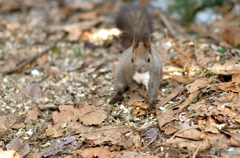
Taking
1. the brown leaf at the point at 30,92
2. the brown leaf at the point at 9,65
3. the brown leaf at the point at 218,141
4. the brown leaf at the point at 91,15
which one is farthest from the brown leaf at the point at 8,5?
the brown leaf at the point at 218,141

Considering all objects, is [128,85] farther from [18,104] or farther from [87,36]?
[87,36]

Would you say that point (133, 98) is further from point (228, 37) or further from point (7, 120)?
point (228, 37)

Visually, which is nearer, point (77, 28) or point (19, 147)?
point (19, 147)

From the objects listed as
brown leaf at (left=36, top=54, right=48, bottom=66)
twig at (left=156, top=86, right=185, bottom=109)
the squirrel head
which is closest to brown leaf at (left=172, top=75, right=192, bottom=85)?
twig at (left=156, top=86, right=185, bottom=109)

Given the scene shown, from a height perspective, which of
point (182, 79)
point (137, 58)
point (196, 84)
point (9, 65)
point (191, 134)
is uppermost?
point (9, 65)

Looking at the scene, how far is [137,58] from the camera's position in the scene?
330 centimetres

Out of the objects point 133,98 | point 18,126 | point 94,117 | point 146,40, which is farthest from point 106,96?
point 18,126

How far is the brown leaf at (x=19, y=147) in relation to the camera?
289 centimetres

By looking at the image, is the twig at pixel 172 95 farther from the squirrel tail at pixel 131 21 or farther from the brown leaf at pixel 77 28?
the brown leaf at pixel 77 28

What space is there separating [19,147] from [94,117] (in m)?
1.04

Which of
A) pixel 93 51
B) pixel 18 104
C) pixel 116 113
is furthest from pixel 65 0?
pixel 116 113

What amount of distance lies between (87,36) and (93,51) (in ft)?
1.92

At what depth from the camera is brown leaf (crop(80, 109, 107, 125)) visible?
3256mm

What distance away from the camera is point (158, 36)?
555cm
